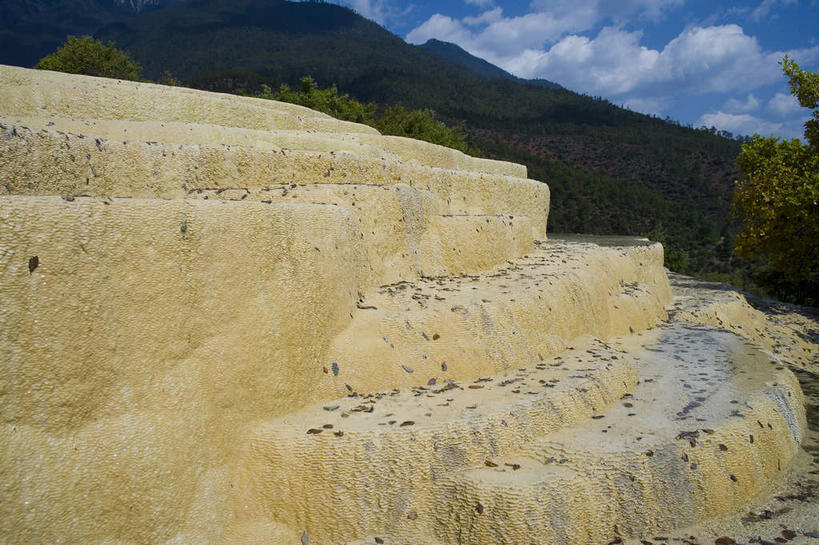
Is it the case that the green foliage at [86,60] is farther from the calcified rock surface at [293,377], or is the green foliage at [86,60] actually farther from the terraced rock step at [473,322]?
the terraced rock step at [473,322]

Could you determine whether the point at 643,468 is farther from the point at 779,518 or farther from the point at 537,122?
the point at 537,122

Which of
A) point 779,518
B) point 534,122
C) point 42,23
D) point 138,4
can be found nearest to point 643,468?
point 779,518

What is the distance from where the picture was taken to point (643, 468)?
6797 millimetres

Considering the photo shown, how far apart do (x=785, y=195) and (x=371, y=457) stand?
1886 centimetres

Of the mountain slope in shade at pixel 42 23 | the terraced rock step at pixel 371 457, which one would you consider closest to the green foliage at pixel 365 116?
the terraced rock step at pixel 371 457

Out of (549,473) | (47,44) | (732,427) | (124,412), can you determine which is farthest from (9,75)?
(47,44)

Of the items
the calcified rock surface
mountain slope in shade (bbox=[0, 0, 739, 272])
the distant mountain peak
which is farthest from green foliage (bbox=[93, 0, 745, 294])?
the distant mountain peak

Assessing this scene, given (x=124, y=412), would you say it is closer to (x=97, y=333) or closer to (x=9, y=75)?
(x=97, y=333)

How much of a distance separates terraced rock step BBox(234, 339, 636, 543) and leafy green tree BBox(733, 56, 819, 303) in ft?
54.3

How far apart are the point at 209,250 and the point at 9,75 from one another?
23.1 feet

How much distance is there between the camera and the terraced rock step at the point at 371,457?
19.7 feet

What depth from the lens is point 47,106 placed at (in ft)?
33.6

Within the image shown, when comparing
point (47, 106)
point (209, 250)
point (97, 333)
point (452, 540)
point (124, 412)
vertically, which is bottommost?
point (452, 540)

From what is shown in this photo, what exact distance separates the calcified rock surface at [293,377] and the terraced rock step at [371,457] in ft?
0.08
